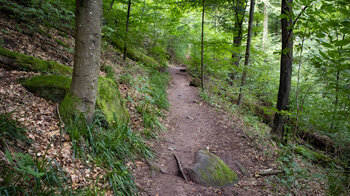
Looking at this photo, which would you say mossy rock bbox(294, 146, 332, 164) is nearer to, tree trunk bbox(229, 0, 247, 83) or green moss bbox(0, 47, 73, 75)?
tree trunk bbox(229, 0, 247, 83)

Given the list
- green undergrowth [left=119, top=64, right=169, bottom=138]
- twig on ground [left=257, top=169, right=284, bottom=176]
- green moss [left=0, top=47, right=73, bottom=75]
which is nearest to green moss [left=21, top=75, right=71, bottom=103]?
green moss [left=0, top=47, right=73, bottom=75]

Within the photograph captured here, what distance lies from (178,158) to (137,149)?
112cm

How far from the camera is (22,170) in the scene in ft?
7.15

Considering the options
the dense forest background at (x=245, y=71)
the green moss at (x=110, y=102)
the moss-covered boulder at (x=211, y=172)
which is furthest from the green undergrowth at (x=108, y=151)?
the moss-covered boulder at (x=211, y=172)

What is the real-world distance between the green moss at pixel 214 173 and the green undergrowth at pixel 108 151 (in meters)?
1.33

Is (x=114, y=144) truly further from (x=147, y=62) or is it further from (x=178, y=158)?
(x=147, y=62)

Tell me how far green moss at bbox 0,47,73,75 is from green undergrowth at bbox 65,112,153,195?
2179 mm

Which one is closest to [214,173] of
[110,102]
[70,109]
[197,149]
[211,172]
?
[211,172]

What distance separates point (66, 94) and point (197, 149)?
3.66 meters

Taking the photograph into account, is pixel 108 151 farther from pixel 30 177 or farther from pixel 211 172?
pixel 211 172

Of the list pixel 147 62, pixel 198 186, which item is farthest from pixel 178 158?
pixel 147 62

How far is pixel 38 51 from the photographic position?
19.8 ft

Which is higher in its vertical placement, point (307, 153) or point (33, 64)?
point (33, 64)

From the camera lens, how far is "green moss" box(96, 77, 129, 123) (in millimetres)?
4572
